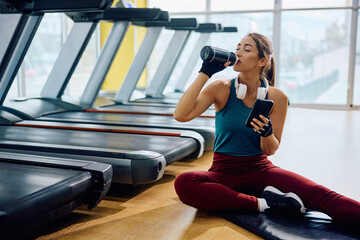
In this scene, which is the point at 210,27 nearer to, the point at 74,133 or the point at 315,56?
the point at 315,56

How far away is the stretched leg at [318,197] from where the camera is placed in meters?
1.87

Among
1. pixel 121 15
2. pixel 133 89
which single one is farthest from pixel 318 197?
pixel 133 89

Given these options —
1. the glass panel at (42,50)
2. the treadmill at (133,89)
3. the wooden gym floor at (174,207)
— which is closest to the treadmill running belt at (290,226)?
the wooden gym floor at (174,207)

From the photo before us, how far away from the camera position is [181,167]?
338 centimetres

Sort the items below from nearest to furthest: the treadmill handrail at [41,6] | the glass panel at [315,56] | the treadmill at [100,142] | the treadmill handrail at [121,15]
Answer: the treadmill at [100,142], the treadmill handrail at [41,6], the treadmill handrail at [121,15], the glass panel at [315,56]

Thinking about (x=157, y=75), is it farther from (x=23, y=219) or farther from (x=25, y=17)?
(x=23, y=219)

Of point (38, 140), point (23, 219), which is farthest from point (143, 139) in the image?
point (23, 219)

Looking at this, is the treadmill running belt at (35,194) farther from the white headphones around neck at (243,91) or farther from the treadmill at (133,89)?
the treadmill at (133,89)

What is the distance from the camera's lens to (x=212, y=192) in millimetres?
2092

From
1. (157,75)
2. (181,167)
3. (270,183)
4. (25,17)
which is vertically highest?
(25,17)

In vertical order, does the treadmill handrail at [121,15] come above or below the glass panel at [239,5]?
below

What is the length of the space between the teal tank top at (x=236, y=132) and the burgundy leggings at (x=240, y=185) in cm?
4

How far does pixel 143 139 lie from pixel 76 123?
1053 mm

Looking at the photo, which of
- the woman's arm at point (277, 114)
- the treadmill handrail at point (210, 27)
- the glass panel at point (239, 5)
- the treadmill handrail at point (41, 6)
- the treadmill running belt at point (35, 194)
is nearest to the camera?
the treadmill running belt at point (35, 194)
